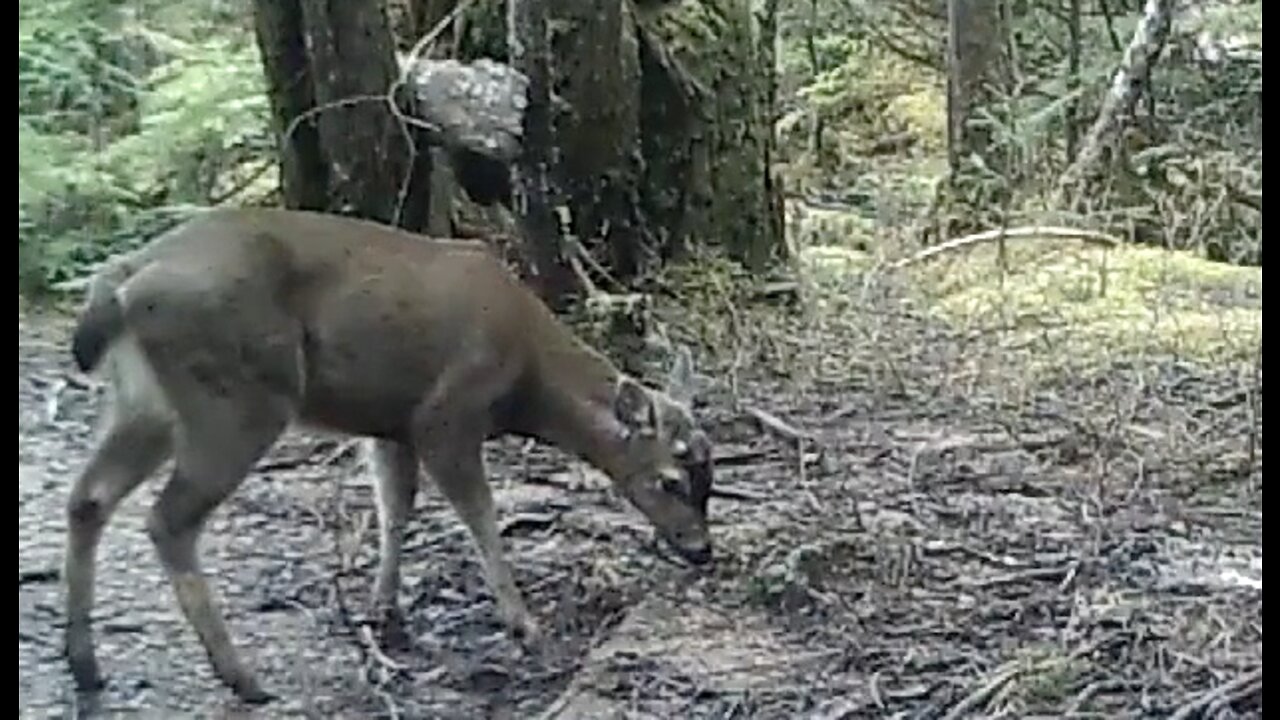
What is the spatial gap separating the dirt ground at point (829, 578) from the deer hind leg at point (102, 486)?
0.08ft

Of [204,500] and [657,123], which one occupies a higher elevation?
[657,123]

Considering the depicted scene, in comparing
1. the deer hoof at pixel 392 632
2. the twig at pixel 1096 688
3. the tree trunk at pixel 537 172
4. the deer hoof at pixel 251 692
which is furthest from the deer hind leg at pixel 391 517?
the twig at pixel 1096 688

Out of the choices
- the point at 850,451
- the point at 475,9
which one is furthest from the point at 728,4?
the point at 850,451

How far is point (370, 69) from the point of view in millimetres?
3053

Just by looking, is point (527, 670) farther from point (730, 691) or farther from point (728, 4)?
point (728, 4)

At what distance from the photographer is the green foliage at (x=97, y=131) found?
2686 millimetres

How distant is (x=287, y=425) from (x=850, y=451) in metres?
0.65

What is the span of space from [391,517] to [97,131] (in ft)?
2.22

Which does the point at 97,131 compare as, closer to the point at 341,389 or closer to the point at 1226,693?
the point at 341,389

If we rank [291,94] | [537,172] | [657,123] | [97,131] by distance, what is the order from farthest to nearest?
[657,123], [537,172], [291,94], [97,131]

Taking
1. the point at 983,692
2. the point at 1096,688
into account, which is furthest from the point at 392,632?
the point at 1096,688

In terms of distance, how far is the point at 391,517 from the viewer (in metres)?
3.19

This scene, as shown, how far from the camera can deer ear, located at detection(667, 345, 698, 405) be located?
3.20m

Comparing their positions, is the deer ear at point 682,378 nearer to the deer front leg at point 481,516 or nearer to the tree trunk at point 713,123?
the tree trunk at point 713,123
